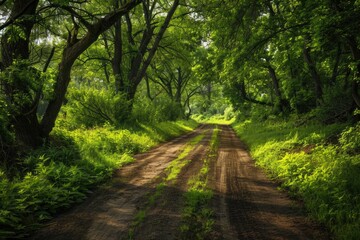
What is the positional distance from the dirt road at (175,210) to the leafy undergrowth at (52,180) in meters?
0.34

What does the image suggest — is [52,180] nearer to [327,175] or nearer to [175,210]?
[175,210]

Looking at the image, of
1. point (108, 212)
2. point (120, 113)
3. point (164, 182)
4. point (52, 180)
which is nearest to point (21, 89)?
point (52, 180)

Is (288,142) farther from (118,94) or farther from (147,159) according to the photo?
(118,94)

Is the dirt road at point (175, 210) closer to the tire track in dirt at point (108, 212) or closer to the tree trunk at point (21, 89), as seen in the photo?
the tire track in dirt at point (108, 212)

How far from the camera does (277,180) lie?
8.09 m

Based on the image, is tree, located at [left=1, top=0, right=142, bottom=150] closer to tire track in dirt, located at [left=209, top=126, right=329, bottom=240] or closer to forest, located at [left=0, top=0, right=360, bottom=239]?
forest, located at [left=0, top=0, right=360, bottom=239]

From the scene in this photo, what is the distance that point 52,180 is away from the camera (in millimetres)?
6871

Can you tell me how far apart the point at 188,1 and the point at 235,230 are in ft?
58.7

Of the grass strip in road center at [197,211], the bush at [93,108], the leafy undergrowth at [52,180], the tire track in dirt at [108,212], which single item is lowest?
the grass strip in road center at [197,211]

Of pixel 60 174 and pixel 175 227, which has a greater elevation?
pixel 60 174

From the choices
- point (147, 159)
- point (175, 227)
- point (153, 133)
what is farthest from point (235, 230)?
point (153, 133)

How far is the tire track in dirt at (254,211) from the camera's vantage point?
4.74m

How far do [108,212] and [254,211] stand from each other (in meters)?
2.93

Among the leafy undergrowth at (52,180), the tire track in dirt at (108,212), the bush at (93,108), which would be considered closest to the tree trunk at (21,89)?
the leafy undergrowth at (52,180)
